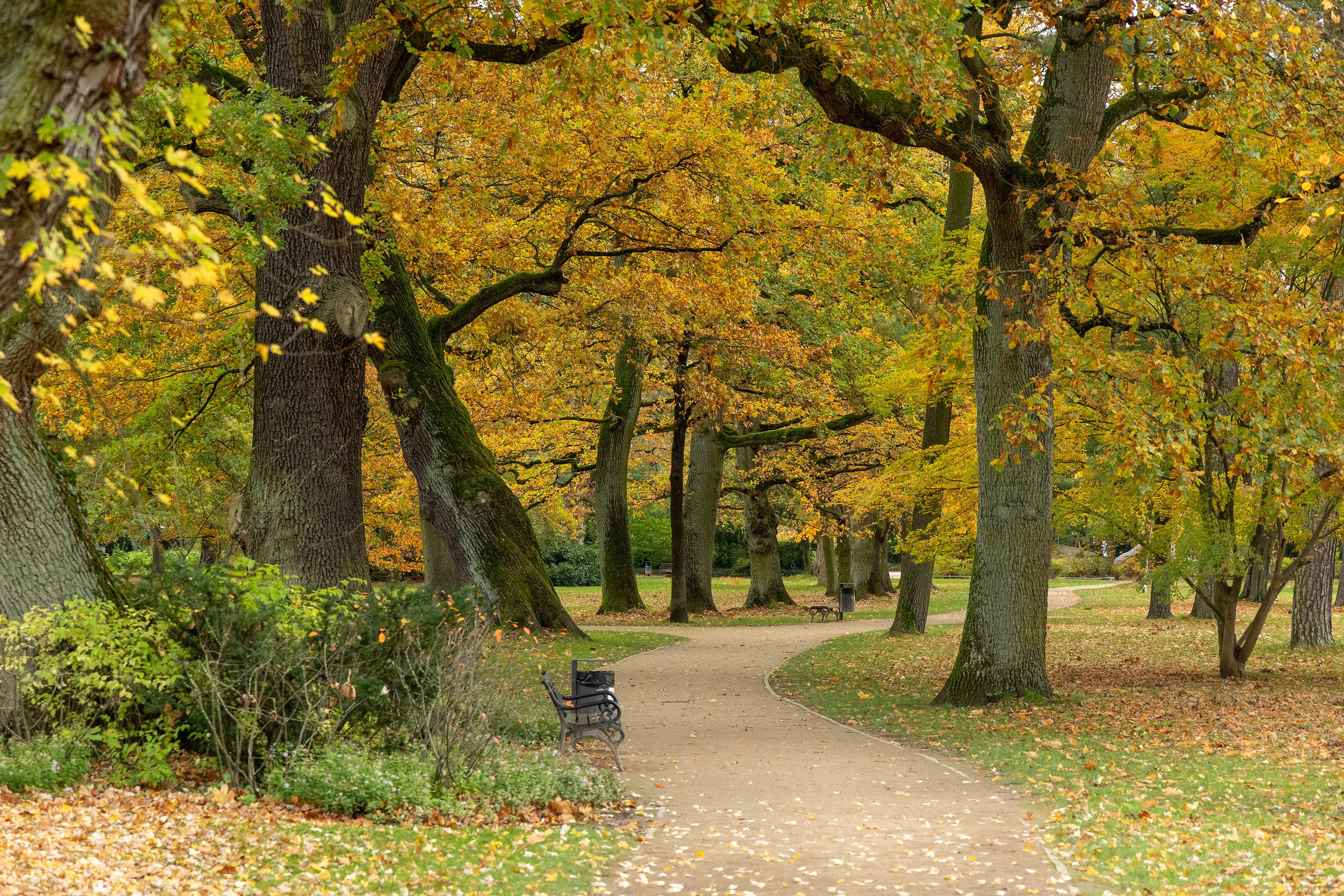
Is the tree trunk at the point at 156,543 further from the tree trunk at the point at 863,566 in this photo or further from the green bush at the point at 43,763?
the tree trunk at the point at 863,566

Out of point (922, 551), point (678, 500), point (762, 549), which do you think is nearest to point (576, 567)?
point (762, 549)

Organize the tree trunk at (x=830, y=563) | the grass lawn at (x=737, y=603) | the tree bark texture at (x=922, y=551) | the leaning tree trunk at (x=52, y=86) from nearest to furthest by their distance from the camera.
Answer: the leaning tree trunk at (x=52, y=86) → the tree bark texture at (x=922, y=551) → the grass lawn at (x=737, y=603) → the tree trunk at (x=830, y=563)

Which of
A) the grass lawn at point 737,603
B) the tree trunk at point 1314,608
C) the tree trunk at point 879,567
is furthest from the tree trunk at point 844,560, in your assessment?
the tree trunk at point 1314,608

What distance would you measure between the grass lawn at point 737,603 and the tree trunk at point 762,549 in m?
0.48

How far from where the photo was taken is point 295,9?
11.0 m

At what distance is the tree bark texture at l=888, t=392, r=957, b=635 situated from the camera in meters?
18.9

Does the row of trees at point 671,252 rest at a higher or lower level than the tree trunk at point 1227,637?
higher

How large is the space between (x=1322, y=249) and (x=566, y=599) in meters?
26.4

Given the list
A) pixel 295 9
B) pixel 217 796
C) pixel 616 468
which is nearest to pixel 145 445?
pixel 295 9

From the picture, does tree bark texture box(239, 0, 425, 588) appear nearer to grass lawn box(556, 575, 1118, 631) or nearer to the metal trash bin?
grass lawn box(556, 575, 1118, 631)

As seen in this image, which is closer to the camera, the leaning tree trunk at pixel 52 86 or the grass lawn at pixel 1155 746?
the leaning tree trunk at pixel 52 86

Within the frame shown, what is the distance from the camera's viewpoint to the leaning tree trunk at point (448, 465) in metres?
16.2

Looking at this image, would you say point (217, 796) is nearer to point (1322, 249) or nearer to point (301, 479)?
point (301, 479)

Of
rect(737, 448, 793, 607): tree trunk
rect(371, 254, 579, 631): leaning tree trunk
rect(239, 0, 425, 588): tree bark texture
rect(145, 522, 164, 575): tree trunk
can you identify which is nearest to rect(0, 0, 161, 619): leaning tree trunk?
rect(239, 0, 425, 588): tree bark texture
